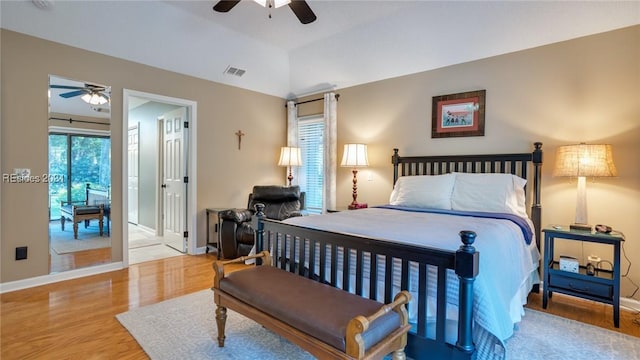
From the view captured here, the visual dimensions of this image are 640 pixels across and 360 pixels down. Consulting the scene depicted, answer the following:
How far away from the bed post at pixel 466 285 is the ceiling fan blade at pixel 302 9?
7.09 ft

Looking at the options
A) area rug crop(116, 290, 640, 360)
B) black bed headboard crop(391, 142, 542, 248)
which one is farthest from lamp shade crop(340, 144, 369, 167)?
area rug crop(116, 290, 640, 360)

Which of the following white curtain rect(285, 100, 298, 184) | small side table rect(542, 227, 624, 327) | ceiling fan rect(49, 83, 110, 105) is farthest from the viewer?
white curtain rect(285, 100, 298, 184)

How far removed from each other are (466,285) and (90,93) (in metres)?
4.16

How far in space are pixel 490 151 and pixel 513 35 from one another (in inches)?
47.7

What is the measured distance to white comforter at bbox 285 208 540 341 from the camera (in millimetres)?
1628

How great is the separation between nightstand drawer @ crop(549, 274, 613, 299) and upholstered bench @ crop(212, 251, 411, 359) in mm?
→ 1946

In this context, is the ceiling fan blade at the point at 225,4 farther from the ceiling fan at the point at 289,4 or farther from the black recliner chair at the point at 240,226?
the black recliner chair at the point at 240,226

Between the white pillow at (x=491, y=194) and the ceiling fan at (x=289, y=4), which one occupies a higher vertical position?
the ceiling fan at (x=289, y=4)

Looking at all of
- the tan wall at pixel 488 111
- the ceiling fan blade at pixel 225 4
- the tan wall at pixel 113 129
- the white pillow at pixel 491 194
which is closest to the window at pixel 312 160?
the tan wall at pixel 113 129

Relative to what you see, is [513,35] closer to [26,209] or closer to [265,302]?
[265,302]

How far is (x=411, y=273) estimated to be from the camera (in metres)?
1.82

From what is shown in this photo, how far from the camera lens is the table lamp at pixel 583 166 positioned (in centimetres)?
264

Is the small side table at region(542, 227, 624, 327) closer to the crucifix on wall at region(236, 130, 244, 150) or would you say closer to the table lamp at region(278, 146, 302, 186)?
the table lamp at region(278, 146, 302, 186)

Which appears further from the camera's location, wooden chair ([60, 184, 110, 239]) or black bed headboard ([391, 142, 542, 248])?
wooden chair ([60, 184, 110, 239])
